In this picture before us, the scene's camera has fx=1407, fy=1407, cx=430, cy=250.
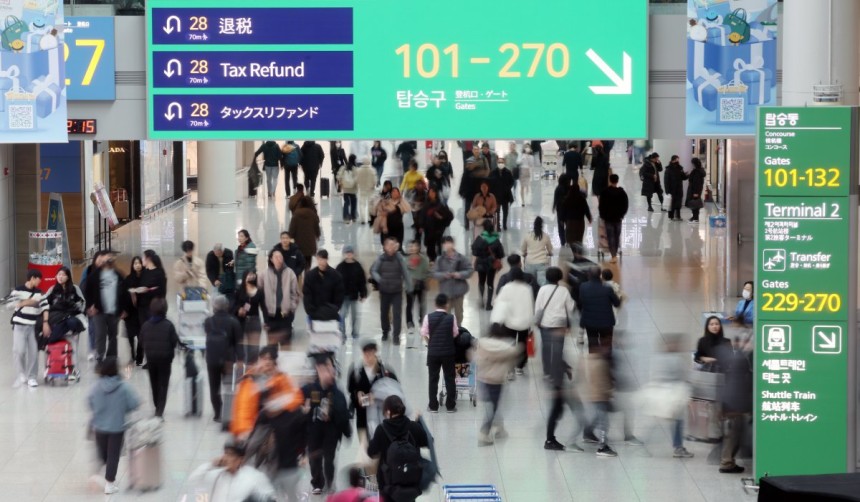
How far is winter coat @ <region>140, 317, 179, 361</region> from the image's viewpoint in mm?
12672

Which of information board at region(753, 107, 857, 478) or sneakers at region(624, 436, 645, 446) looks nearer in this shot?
information board at region(753, 107, 857, 478)

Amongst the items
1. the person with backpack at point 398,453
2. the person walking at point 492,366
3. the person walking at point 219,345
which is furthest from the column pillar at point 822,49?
the person walking at point 219,345

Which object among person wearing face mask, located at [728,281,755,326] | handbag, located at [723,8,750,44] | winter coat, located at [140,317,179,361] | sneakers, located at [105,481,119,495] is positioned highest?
handbag, located at [723,8,750,44]

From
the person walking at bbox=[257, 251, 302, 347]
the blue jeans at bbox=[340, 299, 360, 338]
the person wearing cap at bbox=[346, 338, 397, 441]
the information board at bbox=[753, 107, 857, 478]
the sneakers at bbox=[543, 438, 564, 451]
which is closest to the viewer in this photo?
the information board at bbox=[753, 107, 857, 478]

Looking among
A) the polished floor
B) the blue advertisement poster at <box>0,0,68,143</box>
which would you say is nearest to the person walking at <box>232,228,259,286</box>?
the polished floor

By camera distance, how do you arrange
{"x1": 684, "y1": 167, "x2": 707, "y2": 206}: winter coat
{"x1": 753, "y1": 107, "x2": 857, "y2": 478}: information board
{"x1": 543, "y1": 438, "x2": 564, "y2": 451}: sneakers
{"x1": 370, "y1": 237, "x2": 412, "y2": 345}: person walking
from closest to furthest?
{"x1": 753, "y1": 107, "x2": 857, "y2": 478}: information board → {"x1": 543, "y1": 438, "x2": 564, "y2": 451}: sneakers → {"x1": 370, "y1": 237, "x2": 412, "y2": 345}: person walking → {"x1": 684, "y1": 167, "x2": 707, "y2": 206}: winter coat

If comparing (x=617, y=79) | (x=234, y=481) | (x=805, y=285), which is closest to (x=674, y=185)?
(x=617, y=79)

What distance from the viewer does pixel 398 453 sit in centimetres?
947

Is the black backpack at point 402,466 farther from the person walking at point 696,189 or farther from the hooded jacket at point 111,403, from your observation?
the person walking at point 696,189

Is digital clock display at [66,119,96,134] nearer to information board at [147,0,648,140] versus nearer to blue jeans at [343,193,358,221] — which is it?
information board at [147,0,648,140]

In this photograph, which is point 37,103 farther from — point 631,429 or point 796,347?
point 796,347

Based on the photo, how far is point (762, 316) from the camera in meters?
10.8

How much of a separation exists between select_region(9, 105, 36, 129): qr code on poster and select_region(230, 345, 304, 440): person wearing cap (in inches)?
270

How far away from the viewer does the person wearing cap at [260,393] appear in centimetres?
1034
